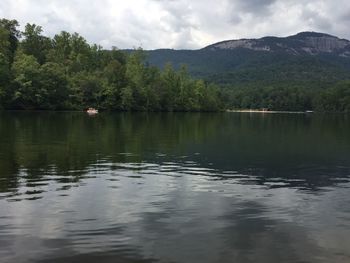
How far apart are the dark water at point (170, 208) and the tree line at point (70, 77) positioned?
352 feet

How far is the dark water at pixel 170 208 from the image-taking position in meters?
12.6

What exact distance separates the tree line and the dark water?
352ft

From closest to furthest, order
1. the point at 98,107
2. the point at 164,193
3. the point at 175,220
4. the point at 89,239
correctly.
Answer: the point at 89,239 → the point at 175,220 → the point at 164,193 → the point at 98,107

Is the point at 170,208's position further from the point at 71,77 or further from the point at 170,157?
the point at 71,77

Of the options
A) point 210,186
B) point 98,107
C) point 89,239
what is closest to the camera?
point 89,239

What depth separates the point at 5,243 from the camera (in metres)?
12.8

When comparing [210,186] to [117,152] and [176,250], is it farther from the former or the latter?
[117,152]

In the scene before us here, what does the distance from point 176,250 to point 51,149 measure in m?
24.7

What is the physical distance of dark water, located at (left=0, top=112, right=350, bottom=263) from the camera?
12.6 metres

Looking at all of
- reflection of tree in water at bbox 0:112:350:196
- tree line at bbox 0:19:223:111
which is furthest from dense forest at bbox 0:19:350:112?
reflection of tree in water at bbox 0:112:350:196

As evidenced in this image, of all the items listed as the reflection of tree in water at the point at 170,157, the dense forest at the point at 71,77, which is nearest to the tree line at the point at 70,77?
the dense forest at the point at 71,77

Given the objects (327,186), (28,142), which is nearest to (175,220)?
(327,186)

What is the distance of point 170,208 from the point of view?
57.6 feet

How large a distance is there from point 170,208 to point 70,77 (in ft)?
491
